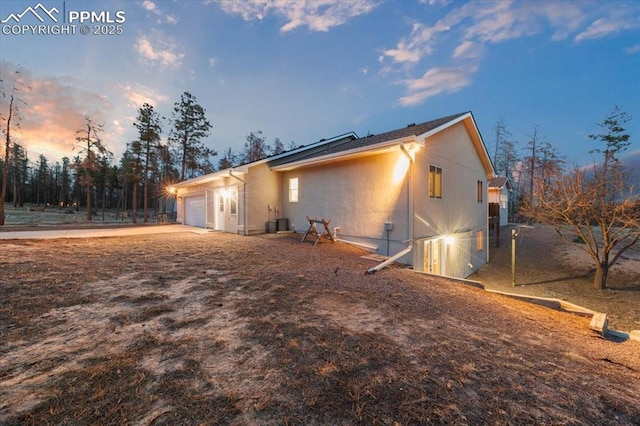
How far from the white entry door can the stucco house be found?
0.18ft

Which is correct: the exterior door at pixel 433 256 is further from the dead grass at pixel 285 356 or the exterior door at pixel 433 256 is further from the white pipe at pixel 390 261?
the dead grass at pixel 285 356

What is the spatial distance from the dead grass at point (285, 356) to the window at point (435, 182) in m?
4.92

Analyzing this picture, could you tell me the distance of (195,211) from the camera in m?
16.6

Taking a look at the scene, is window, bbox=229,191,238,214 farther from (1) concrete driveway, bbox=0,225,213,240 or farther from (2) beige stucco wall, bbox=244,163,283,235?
(1) concrete driveway, bbox=0,225,213,240

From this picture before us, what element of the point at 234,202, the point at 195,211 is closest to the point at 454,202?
the point at 234,202

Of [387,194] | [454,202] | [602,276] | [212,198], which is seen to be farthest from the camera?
[212,198]

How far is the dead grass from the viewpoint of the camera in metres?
1.84

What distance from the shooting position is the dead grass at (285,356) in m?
1.84

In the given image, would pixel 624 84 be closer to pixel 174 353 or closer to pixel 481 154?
pixel 481 154

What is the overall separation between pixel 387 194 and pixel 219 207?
9.30 metres

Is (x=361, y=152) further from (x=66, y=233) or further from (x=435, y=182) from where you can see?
(x=66, y=233)

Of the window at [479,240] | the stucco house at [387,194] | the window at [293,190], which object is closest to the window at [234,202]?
the stucco house at [387,194]

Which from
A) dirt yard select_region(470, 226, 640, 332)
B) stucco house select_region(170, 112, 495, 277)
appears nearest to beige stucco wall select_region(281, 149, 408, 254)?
stucco house select_region(170, 112, 495, 277)

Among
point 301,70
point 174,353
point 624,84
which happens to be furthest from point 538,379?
point 624,84
